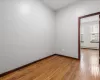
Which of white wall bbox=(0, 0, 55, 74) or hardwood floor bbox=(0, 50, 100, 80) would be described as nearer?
hardwood floor bbox=(0, 50, 100, 80)

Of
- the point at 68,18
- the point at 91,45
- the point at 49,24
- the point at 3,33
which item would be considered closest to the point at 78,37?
the point at 68,18

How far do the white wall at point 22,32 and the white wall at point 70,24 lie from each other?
77 cm

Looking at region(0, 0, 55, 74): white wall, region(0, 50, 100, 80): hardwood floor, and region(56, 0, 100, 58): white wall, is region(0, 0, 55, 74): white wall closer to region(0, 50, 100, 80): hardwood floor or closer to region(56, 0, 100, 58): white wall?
region(0, 50, 100, 80): hardwood floor

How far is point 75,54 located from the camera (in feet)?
10.6

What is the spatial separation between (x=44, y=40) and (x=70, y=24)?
5.12ft

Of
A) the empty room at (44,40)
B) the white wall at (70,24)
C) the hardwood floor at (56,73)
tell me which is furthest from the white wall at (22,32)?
the white wall at (70,24)

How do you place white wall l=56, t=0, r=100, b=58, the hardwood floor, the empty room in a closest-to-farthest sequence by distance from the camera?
the hardwood floor, the empty room, white wall l=56, t=0, r=100, b=58

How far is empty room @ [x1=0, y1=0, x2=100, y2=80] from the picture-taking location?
1.89 metres

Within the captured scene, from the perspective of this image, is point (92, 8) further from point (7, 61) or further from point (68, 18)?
point (7, 61)

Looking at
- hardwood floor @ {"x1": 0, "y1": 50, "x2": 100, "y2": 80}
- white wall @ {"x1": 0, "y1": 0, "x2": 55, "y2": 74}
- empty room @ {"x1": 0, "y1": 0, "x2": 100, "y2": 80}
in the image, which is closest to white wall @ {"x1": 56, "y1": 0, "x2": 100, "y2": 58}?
empty room @ {"x1": 0, "y1": 0, "x2": 100, "y2": 80}

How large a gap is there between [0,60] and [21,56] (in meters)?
0.62

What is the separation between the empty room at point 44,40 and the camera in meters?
1.89

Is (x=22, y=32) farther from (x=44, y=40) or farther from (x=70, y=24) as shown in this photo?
Result: (x=70, y=24)

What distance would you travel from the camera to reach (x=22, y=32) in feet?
7.69
